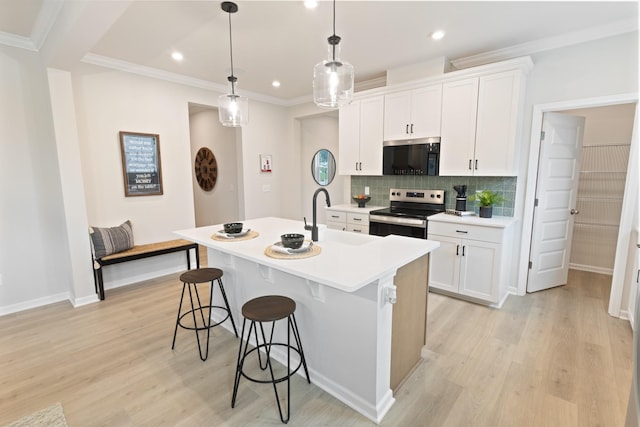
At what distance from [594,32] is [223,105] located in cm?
342

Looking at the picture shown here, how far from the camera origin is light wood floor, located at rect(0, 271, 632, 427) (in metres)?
1.79

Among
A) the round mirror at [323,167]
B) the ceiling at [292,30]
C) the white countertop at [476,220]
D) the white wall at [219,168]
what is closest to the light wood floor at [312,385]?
the white countertop at [476,220]

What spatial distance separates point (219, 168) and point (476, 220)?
461cm

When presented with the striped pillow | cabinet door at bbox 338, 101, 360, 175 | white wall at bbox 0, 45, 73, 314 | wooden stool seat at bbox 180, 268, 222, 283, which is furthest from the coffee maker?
white wall at bbox 0, 45, 73, 314

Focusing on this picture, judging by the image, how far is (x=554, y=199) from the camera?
3.42 metres

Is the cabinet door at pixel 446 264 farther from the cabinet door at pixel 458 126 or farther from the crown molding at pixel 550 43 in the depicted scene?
the crown molding at pixel 550 43

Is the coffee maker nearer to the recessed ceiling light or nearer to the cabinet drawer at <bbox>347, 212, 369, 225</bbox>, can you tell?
the cabinet drawer at <bbox>347, 212, 369, 225</bbox>

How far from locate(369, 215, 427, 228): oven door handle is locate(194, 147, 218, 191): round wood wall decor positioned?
3606mm

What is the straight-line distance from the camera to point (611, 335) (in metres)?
2.61

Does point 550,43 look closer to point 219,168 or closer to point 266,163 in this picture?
point 266,163

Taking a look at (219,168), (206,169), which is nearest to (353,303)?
(219,168)

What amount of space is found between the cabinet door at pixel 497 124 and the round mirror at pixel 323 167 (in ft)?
8.69

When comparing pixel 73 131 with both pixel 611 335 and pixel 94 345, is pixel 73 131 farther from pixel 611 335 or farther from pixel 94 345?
pixel 611 335

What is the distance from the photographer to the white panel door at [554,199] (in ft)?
10.8
